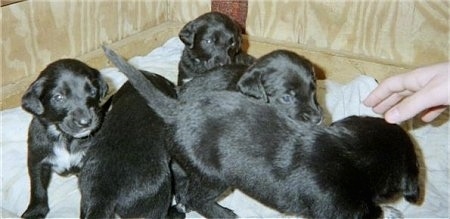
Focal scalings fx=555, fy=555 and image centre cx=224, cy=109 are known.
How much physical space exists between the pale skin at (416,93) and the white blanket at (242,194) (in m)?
0.48

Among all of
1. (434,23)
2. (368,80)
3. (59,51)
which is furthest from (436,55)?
(59,51)

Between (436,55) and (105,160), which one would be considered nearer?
(105,160)

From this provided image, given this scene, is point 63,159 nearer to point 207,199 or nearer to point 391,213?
point 207,199

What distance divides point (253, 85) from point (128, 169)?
88 cm

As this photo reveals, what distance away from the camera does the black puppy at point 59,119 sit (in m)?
2.84

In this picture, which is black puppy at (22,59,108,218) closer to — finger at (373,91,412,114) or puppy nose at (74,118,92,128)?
puppy nose at (74,118,92,128)

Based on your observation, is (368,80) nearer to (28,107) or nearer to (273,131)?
(273,131)

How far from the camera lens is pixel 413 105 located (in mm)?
2402

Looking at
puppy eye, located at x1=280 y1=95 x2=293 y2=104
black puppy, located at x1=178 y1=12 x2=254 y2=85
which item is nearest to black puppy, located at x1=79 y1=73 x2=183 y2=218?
puppy eye, located at x1=280 y1=95 x2=293 y2=104

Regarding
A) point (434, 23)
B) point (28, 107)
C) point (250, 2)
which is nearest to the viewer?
point (28, 107)

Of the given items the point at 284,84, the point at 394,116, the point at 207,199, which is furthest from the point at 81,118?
the point at 394,116

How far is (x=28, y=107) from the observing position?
A: 2.83 meters

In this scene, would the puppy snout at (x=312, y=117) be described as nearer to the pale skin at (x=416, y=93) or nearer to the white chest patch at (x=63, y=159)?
the pale skin at (x=416, y=93)

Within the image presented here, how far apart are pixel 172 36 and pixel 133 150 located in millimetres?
2518
